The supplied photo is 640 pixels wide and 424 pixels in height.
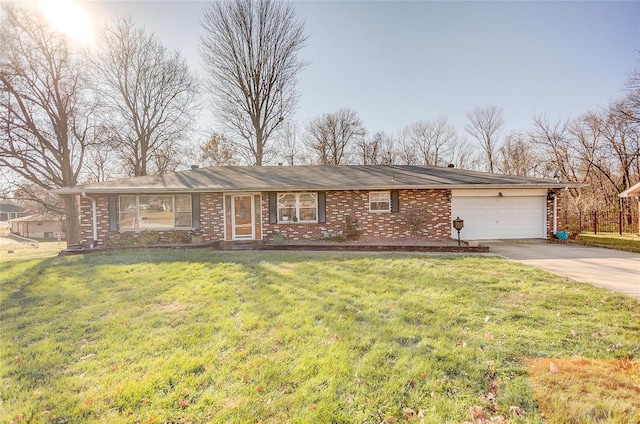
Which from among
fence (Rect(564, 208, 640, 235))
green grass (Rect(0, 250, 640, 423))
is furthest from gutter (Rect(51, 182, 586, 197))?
fence (Rect(564, 208, 640, 235))

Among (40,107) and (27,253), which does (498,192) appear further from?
(40,107)

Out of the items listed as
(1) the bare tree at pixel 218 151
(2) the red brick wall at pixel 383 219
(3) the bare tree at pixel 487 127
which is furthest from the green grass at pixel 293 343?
(3) the bare tree at pixel 487 127

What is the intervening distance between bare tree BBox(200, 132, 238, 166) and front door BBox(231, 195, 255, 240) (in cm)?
1123

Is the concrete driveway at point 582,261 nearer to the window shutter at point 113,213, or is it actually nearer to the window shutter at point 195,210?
the window shutter at point 195,210

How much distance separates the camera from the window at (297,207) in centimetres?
1162

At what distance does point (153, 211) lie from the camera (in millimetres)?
11383

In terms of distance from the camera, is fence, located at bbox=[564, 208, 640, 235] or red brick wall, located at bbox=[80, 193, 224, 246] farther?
fence, located at bbox=[564, 208, 640, 235]

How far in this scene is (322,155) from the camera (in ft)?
94.4

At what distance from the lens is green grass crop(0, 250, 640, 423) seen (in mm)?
2330

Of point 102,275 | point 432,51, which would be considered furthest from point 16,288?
point 432,51

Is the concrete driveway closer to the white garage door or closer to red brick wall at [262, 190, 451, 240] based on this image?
the white garage door

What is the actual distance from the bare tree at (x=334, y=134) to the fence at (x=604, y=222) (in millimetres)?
18616

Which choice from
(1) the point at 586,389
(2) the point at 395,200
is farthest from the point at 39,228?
(1) the point at 586,389

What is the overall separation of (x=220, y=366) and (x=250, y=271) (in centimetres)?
373
